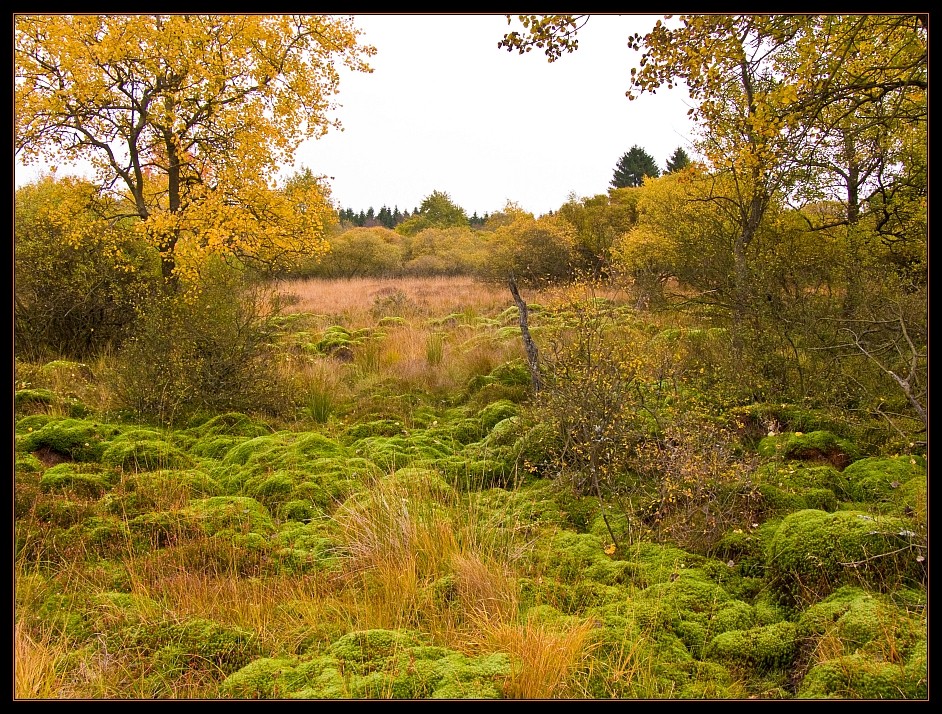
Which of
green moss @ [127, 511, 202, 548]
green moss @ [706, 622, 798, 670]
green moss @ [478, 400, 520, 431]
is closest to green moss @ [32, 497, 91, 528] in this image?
green moss @ [127, 511, 202, 548]

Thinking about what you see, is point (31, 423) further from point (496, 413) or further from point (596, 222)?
point (596, 222)

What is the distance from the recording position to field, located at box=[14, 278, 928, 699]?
271 cm

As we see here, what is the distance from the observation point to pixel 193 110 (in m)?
9.03

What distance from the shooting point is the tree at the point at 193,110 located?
8.12 meters

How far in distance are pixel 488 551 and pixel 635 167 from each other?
45.0m

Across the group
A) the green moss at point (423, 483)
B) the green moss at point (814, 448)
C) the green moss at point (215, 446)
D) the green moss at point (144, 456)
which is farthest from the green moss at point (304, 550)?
the green moss at point (814, 448)

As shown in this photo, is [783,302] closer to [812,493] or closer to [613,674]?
[812,493]

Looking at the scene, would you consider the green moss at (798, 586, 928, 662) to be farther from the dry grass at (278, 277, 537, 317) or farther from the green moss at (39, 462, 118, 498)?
the dry grass at (278, 277, 537, 317)

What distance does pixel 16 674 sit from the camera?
2477 millimetres

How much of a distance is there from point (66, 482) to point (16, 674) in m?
2.83

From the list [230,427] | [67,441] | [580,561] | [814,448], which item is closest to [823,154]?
[814,448]

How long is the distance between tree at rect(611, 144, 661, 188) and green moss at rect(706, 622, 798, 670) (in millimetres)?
44224

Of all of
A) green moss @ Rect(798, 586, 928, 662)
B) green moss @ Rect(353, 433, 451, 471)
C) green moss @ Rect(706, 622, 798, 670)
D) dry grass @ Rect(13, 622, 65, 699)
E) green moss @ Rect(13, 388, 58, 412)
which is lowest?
green moss @ Rect(706, 622, 798, 670)

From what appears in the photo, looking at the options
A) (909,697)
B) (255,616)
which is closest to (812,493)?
(909,697)
